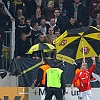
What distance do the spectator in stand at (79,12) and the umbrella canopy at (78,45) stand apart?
11.7 ft

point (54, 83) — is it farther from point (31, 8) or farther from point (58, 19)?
point (31, 8)

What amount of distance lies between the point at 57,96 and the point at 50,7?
5207 millimetres

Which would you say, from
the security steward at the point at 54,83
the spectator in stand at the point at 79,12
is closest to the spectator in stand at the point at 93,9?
the spectator in stand at the point at 79,12

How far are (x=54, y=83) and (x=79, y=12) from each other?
5318 mm

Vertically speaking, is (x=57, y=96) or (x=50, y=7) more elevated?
(x=50, y=7)

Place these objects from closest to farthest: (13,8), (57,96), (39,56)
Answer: (57,96) → (39,56) → (13,8)

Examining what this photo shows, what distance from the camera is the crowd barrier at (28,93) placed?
65.8 ft

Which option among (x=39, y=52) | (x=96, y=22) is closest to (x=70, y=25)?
(x=96, y=22)

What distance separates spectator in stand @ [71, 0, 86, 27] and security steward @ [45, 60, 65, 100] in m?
4.91

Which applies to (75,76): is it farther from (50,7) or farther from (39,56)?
A: (50,7)

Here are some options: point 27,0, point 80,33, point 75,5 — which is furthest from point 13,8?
point 80,33

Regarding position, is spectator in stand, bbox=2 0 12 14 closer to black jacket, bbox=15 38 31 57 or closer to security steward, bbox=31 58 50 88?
black jacket, bbox=15 38 31 57

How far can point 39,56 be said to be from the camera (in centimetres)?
2094

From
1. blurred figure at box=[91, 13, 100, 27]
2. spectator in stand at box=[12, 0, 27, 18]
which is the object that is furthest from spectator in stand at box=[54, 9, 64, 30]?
blurred figure at box=[91, 13, 100, 27]
